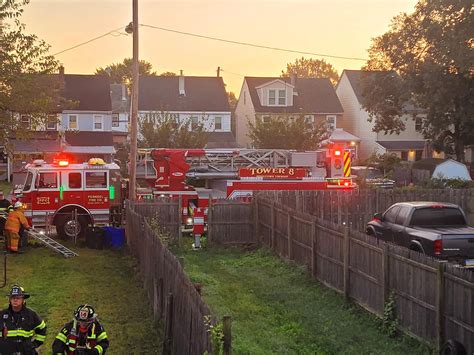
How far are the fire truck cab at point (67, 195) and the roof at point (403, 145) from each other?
37.3 meters

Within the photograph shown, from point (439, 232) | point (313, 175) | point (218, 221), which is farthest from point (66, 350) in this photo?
point (313, 175)

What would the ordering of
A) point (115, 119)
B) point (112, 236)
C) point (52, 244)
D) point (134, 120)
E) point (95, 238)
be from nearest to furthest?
point (52, 244) → point (95, 238) → point (112, 236) → point (134, 120) → point (115, 119)

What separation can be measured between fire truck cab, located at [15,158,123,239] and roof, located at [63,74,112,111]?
1142 inches

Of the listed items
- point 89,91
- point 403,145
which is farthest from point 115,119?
point 403,145

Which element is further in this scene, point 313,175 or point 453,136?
point 453,136

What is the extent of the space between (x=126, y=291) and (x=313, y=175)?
11.7 meters

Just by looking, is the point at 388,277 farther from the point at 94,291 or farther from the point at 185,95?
the point at 185,95

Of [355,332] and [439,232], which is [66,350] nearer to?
[355,332]

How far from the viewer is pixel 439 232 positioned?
13555 mm

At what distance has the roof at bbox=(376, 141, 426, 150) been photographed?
54.5 m

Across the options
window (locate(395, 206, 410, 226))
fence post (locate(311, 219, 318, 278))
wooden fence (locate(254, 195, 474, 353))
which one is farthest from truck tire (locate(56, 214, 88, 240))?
window (locate(395, 206, 410, 226))

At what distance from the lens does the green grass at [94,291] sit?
10.8 meters

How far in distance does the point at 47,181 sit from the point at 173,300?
40.5 feet

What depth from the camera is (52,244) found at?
19.0 m
